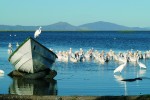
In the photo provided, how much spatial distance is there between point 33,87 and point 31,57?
4.05 meters

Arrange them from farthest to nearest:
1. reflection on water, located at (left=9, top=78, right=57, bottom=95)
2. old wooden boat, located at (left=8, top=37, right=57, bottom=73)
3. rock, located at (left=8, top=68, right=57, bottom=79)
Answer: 1. rock, located at (left=8, top=68, right=57, bottom=79)
2. old wooden boat, located at (left=8, top=37, right=57, bottom=73)
3. reflection on water, located at (left=9, top=78, right=57, bottom=95)

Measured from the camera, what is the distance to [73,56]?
47656 mm

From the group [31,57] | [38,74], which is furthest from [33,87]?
[38,74]

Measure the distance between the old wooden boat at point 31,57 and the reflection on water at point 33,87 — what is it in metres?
1.00

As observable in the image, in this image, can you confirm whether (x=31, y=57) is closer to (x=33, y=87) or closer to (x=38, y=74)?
(x=38, y=74)

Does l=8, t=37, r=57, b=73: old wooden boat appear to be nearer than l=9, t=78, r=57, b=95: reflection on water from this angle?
No

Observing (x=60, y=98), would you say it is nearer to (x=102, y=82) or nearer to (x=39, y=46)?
(x=102, y=82)

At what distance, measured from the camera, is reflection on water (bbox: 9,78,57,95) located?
82.8ft

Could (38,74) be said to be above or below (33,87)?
above

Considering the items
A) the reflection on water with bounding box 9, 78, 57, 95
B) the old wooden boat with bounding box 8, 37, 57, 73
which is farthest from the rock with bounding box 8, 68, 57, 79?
the reflection on water with bounding box 9, 78, 57, 95

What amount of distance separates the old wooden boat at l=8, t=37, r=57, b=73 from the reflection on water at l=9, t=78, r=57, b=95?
1002 mm

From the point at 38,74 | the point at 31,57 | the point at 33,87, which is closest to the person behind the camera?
the point at 33,87

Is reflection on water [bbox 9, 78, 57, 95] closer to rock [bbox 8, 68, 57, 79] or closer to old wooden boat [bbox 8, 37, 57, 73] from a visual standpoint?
rock [bbox 8, 68, 57, 79]

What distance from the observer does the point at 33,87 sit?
27453 millimetres
